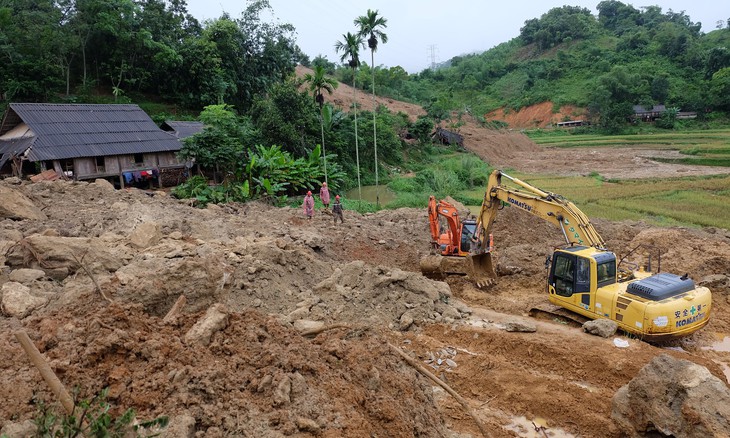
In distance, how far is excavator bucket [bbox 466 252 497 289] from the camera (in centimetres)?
1313

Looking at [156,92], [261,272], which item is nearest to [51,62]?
[156,92]

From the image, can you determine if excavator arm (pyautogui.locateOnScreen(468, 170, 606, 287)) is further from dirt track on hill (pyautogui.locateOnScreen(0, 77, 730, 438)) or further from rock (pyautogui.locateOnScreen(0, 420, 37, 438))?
rock (pyautogui.locateOnScreen(0, 420, 37, 438))

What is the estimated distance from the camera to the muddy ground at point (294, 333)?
192 inches

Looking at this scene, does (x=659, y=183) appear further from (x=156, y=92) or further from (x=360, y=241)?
(x=156, y=92)

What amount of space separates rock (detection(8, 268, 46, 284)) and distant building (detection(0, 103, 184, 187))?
1492 centimetres

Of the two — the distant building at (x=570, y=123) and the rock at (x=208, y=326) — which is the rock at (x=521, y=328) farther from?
the distant building at (x=570, y=123)

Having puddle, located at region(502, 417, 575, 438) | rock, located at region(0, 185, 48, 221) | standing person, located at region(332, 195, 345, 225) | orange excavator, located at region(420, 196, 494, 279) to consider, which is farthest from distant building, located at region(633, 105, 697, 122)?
rock, located at region(0, 185, 48, 221)

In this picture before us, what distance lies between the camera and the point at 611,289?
988 centimetres

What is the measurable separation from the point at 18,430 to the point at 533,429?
6305 mm

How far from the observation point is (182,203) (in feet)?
63.5

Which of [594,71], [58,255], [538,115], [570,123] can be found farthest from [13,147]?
[594,71]

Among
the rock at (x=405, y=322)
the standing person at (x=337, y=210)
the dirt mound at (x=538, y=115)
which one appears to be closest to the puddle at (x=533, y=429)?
the rock at (x=405, y=322)

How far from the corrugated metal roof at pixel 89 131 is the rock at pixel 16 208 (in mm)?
8825

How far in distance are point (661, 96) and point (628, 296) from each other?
196 ft
